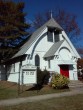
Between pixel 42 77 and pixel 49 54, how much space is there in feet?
11.5

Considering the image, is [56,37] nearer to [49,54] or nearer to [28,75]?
[49,54]

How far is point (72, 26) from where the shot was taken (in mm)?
44844

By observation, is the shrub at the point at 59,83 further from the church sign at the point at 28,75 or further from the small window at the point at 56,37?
the small window at the point at 56,37

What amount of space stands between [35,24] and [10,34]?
1739 centimetres

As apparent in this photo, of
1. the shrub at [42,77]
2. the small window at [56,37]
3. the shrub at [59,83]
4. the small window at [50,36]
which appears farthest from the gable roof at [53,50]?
the shrub at [59,83]

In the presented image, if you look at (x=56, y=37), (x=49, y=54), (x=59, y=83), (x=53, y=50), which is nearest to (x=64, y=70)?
(x=49, y=54)

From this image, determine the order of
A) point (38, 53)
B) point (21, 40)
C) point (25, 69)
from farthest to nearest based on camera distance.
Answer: point (21, 40)
point (38, 53)
point (25, 69)

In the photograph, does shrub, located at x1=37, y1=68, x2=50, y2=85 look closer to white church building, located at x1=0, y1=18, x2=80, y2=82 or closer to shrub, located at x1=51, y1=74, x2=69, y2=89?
white church building, located at x1=0, y1=18, x2=80, y2=82

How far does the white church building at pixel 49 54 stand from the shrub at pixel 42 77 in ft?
3.28

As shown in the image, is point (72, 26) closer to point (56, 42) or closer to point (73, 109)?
point (56, 42)

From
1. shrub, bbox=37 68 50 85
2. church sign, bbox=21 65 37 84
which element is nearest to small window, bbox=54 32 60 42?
shrub, bbox=37 68 50 85

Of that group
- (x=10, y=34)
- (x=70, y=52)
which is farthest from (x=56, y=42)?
(x=10, y=34)

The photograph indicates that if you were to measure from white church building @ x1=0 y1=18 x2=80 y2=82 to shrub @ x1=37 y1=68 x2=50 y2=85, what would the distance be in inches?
39.3

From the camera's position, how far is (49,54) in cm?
2614
